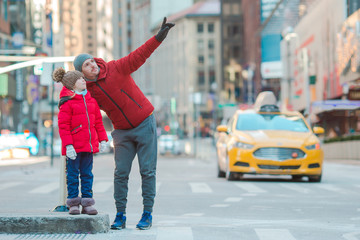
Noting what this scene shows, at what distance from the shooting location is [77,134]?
8.68 m

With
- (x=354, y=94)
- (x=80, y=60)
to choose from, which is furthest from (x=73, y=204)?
(x=354, y=94)

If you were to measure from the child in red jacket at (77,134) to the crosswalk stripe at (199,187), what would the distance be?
23.7ft

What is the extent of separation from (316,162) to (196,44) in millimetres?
144721

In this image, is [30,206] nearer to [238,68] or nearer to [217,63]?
[238,68]

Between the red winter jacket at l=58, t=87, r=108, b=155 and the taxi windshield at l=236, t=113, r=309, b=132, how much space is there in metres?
11.0

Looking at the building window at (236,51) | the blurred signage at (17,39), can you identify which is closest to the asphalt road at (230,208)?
the blurred signage at (17,39)

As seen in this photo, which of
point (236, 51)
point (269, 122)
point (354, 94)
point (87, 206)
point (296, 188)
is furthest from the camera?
point (236, 51)

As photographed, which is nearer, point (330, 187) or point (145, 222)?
point (145, 222)

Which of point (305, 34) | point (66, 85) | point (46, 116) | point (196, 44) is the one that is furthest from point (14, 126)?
point (196, 44)

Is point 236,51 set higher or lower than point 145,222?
higher

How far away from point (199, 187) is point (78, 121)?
28.5ft

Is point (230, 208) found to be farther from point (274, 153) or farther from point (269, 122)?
point (269, 122)

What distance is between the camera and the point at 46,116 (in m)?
134

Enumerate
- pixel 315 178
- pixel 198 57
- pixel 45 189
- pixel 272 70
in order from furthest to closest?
1. pixel 198 57
2. pixel 272 70
3. pixel 315 178
4. pixel 45 189
